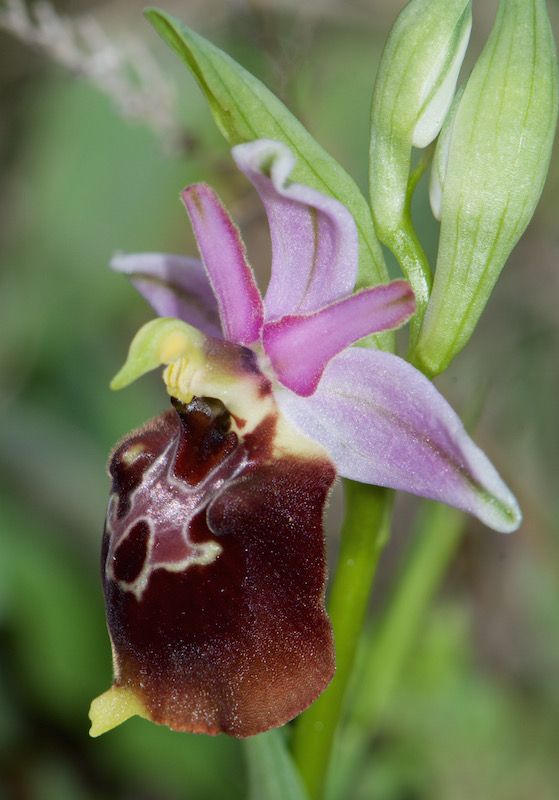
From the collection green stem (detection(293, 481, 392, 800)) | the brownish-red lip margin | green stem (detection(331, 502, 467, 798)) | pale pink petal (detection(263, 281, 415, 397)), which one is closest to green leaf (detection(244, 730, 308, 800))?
green stem (detection(293, 481, 392, 800))

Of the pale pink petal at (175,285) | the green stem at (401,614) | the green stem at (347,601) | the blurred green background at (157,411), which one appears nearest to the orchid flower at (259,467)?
the green stem at (347,601)

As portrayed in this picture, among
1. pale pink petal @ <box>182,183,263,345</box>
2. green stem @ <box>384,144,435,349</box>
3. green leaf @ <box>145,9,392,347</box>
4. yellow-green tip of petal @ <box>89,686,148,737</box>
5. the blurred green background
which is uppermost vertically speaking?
green leaf @ <box>145,9,392,347</box>

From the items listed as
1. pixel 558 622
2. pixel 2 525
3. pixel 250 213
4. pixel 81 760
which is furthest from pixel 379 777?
pixel 250 213

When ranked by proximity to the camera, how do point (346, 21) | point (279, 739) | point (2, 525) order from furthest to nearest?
1. point (346, 21)
2. point (2, 525)
3. point (279, 739)

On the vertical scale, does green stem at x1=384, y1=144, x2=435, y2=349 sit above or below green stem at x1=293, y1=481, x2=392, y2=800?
above

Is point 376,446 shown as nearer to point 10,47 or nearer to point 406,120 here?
point 406,120

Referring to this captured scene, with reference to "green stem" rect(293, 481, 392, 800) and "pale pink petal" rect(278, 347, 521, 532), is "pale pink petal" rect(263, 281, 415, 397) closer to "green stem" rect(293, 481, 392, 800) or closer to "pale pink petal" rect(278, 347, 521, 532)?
"pale pink petal" rect(278, 347, 521, 532)

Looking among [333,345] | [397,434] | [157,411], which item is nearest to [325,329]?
[333,345]
